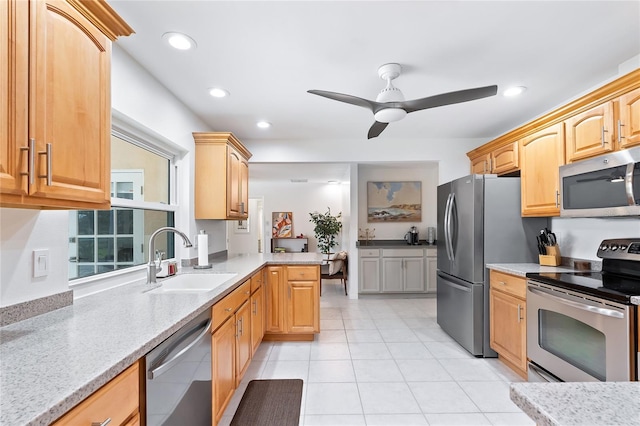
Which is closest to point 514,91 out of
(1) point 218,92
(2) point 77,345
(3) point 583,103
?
(3) point 583,103

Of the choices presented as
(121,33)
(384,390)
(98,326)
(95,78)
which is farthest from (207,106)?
(384,390)

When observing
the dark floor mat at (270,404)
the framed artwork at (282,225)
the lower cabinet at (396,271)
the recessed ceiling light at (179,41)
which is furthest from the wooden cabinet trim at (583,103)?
the framed artwork at (282,225)

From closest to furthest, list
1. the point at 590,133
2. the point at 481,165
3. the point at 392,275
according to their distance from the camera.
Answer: the point at 590,133
the point at 481,165
the point at 392,275

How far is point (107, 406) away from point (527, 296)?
8.79 ft

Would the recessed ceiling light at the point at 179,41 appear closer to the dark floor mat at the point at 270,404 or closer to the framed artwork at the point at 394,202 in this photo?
the dark floor mat at the point at 270,404

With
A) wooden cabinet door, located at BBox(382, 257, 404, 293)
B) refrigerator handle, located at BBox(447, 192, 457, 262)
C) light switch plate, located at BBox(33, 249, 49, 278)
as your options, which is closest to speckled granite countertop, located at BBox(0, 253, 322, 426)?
light switch plate, located at BBox(33, 249, 49, 278)

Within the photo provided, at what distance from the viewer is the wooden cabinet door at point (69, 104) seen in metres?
0.98

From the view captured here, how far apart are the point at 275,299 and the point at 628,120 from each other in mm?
3187

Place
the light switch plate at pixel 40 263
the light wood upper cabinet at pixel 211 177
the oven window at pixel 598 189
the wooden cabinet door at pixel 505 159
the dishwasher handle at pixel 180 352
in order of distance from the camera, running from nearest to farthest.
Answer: the dishwasher handle at pixel 180 352 < the light switch plate at pixel 40 263 < the oven window at pixel 598 189 < the wooden cabinet door at pixel 505 159 < the light wood upper cabinet at pixel 211 177

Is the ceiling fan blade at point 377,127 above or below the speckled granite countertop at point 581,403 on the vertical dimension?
above

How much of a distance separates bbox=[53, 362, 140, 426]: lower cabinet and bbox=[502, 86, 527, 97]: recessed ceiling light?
327 cm

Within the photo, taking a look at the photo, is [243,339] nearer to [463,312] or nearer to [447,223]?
[463,312]

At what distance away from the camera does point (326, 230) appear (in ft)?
23.3

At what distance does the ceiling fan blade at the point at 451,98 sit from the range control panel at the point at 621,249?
4.44 feet
